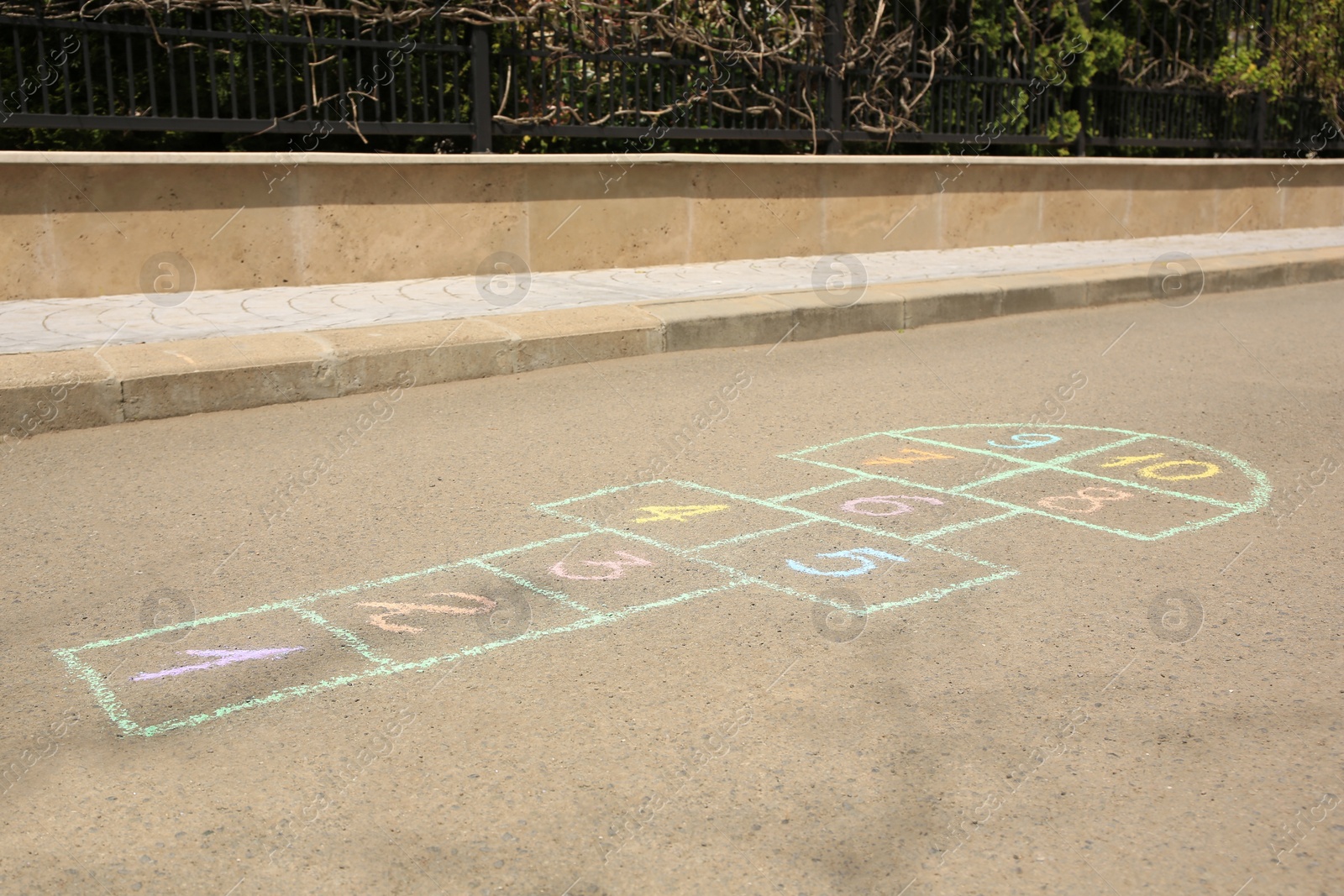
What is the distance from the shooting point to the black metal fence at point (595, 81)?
8305mm

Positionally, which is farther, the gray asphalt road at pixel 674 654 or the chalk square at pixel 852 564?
the chalk square at pixel 852 564

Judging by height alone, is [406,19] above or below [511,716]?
above

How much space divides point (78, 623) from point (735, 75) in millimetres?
8330

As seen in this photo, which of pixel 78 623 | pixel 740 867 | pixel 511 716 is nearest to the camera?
pixel 740 867

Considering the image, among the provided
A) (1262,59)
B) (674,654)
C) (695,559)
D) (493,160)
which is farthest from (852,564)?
(1262,59)

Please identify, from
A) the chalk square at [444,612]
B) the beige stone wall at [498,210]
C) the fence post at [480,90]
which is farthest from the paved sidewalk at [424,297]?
the chalk square at [444,612]

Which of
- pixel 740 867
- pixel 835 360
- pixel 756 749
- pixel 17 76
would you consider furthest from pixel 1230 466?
pixel 17 76

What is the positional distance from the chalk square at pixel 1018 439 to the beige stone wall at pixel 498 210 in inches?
178

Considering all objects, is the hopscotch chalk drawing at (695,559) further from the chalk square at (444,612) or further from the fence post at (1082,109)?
the fence post at (1082,109)

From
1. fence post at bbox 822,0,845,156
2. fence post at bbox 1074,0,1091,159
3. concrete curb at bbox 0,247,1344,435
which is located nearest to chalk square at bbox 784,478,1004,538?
concrete curb at bbox 0,247,1344,435

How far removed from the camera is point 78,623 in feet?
12.0

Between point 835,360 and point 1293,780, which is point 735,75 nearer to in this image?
point 835,360

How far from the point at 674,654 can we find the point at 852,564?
0.92m

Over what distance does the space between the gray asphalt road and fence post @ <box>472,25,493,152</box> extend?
3.91 m
